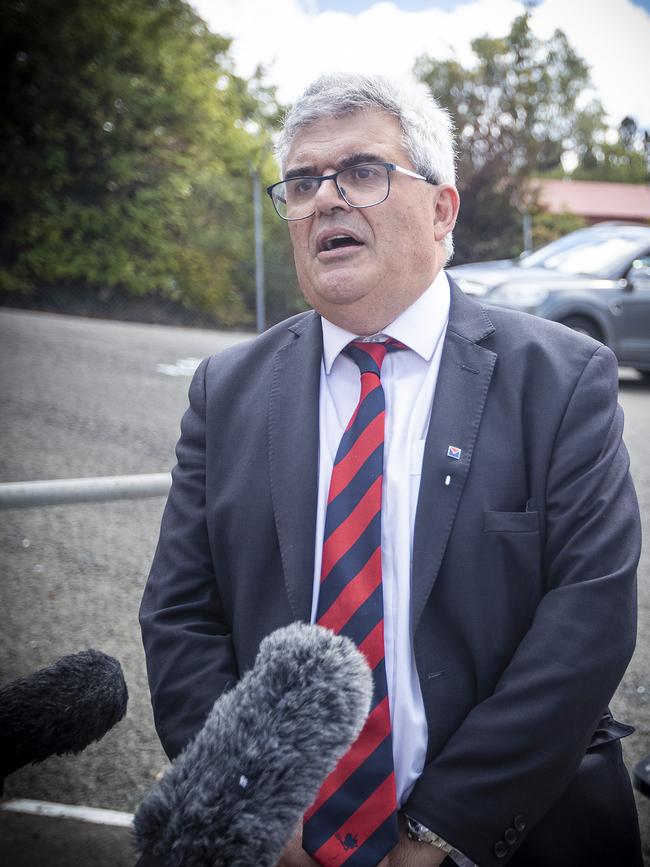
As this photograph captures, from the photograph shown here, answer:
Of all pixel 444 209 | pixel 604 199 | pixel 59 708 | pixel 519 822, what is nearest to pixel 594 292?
pixel 444 209

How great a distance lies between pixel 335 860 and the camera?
149 centimetres

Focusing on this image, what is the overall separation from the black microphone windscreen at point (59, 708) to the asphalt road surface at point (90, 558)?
0.96m

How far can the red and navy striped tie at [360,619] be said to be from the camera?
1.51 meters

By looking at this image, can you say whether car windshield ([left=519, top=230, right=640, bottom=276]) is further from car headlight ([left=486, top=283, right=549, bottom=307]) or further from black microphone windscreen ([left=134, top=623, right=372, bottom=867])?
black microphone windscreen ([left=134, top=623, right=372, bottom=867])

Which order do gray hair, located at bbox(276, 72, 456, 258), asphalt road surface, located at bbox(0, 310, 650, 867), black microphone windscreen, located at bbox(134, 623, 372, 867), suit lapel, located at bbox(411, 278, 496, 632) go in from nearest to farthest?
black microphone windscreen, located at bbox(134, 623, 372, 867)
suit lapel, located at bbox(411, 278, 496, 632)
gray hair, located at bbox(276, 72, 456, 258)
asphalt road surface, located at bbox(0, 310, 650, 867)

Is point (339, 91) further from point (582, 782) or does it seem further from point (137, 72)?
point (137, 72)

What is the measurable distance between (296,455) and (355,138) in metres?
0.75

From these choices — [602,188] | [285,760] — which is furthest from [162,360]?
[602,188]

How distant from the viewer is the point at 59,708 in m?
0.96

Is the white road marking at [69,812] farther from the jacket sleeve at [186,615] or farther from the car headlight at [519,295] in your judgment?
the car headlight at [519,295]

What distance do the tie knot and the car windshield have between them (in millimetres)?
7646

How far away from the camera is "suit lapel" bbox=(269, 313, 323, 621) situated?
1716 mm

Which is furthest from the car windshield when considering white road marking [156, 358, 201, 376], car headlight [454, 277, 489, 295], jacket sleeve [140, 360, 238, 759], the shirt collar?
jacket sleeve [140, 360, 238, 759]

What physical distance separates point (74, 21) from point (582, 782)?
51.7 ft
